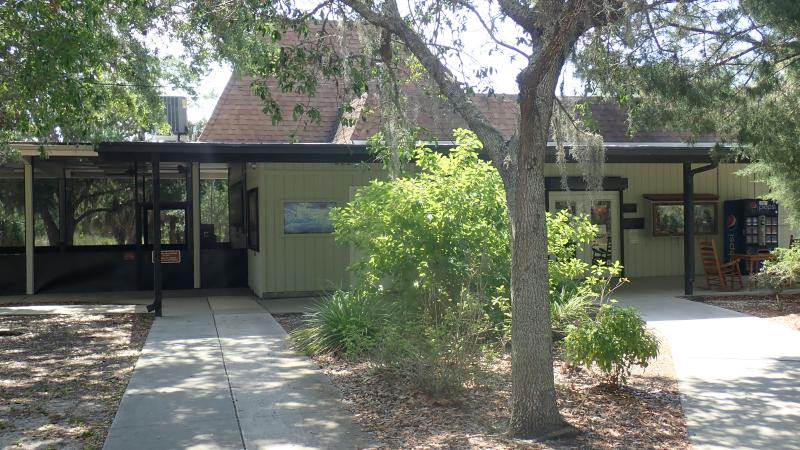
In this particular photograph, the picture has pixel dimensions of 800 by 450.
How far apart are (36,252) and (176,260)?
10.2 feet

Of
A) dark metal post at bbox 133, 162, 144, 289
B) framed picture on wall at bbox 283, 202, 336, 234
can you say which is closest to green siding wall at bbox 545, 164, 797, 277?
framed picture on wall at bbox 283, 202, 336, 234

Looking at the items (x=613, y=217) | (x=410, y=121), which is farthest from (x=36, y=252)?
(x=613, y=217)

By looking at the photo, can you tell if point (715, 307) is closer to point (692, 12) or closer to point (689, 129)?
point (689, 129)

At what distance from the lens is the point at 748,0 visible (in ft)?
31.7

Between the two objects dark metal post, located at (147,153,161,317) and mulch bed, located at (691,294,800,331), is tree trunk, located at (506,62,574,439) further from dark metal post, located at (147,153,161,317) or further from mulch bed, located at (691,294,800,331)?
dark metal post, located at (147,153,161,317)

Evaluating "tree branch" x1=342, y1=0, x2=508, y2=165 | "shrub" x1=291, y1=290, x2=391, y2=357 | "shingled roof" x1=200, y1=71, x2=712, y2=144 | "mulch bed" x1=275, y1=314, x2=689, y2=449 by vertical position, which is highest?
"shingled roof" x1=200, y1=71, x2=712, y2=144

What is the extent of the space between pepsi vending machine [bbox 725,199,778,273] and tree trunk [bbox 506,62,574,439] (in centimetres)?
1497

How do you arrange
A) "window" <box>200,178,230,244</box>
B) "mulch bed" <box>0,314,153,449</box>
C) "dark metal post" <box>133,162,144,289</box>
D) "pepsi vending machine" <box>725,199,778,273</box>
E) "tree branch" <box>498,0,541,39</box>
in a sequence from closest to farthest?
"mulch bed" <box>0,314,153,449</box>
"tree branch" <box>498,0,541,39</box>
"dark metal post" <box>133,162,144,289</box>
"window" <box>200,178,230,244</box>
"pepsi vending machine" <box>725,199,778,273</box>

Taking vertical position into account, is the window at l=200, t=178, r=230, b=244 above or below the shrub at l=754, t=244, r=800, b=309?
above

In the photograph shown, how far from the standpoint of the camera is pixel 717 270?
17.0m

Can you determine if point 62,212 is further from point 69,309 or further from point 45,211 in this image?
point 69,309

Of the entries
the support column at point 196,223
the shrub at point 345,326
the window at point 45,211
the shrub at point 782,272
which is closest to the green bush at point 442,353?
the shrub at point 345,326

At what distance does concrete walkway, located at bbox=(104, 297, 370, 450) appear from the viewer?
6.49 metres

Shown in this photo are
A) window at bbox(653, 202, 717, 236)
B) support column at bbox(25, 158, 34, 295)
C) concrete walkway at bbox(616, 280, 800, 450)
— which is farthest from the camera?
window at bbox(653, 202, 717, 236)
